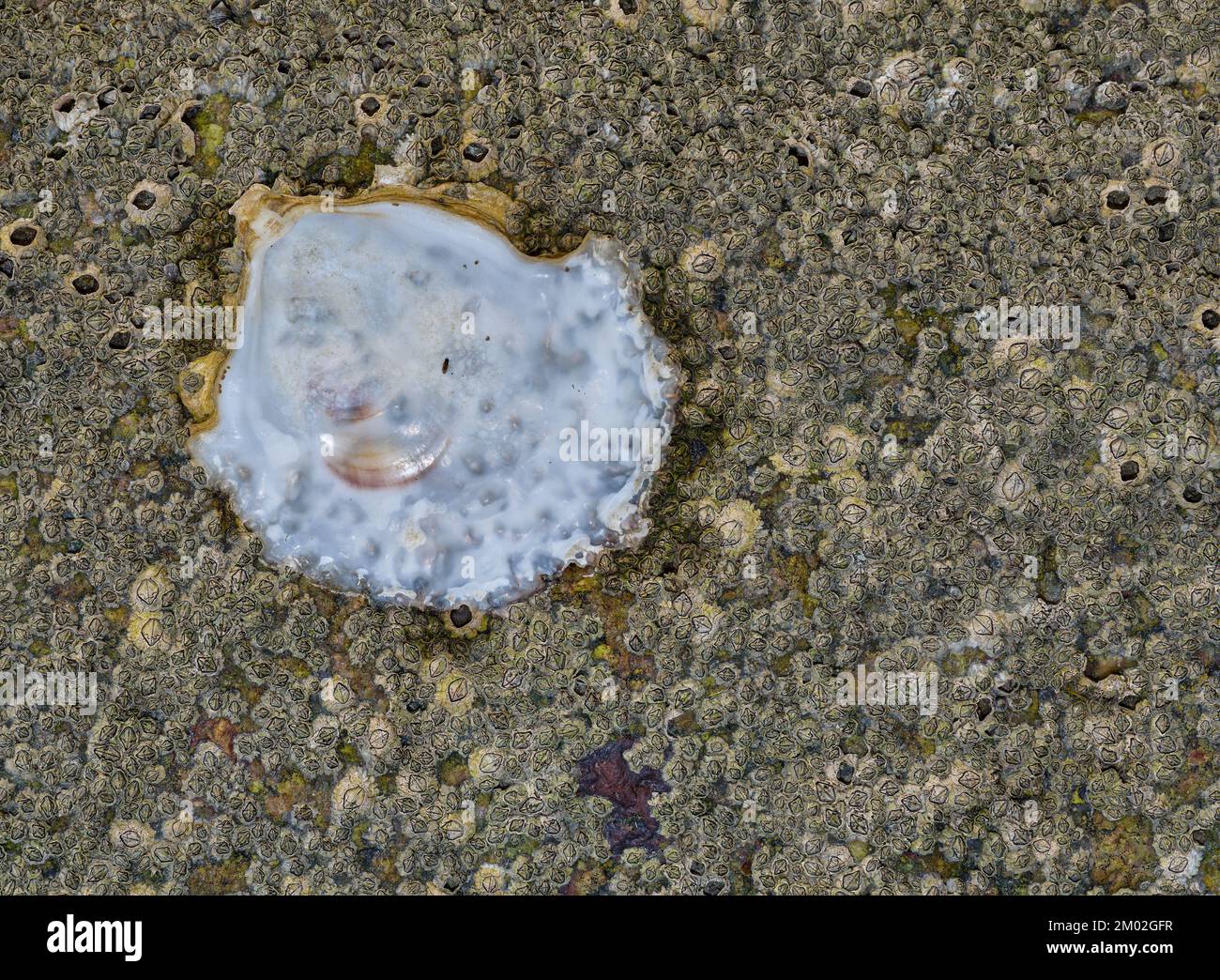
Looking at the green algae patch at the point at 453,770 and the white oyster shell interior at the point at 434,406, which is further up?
the white oyster shell interior at the point at 434,406

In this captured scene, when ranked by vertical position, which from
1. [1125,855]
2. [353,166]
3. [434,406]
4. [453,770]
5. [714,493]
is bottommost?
[1125,855]

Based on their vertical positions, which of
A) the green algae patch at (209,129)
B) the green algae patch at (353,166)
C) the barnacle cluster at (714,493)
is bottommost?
the barnacle cluster at (714,493)

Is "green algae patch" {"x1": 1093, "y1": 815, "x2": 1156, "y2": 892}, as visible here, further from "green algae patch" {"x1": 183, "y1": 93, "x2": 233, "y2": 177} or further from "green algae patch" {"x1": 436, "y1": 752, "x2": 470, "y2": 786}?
"green algae patch" {"x1": 183, "y1": 93, "x2": 233, "y2": 177}

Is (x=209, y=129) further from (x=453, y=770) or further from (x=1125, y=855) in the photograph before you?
(x=1125, y=855)

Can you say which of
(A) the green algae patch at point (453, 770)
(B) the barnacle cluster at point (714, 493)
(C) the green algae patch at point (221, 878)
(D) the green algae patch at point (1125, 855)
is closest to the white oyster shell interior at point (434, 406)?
(B) the barnacle cluster at point (714, 493)

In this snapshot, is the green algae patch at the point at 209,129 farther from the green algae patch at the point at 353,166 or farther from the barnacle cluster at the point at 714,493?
the green algae patch at the point at 353,166

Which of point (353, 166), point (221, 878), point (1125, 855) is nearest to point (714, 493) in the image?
point (353, 166)

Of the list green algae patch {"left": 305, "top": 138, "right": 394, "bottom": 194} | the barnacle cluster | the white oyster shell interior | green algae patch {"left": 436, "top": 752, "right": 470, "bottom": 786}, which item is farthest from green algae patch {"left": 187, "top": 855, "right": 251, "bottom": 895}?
green algae patch {"left": 305, "top": 138, "right": 394, "bottom": 194}
